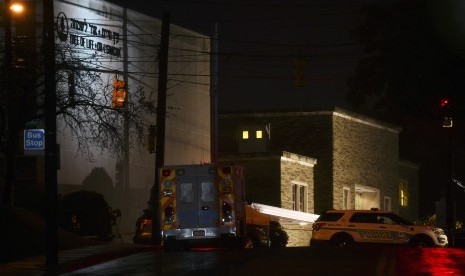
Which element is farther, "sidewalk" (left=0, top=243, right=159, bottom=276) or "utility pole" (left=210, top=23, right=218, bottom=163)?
"utility pole" (left=210, top=23, right=218, bottom=163)

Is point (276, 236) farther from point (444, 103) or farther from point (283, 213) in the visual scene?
point (444, 103)

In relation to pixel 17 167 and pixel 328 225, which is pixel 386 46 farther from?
pixel 17 167

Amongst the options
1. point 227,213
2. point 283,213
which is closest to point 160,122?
point 227,213

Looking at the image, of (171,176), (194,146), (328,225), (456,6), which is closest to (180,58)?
(194,146)

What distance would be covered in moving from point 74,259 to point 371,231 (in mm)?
13983

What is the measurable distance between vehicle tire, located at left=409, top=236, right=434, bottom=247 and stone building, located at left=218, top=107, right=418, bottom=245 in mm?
15372

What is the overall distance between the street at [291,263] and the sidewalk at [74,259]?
21.1 inches

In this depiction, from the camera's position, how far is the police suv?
36375 mm

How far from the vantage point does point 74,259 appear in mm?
25719

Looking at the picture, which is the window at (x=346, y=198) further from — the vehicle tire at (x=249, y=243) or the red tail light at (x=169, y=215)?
the red tail light at (x=169, y=215)

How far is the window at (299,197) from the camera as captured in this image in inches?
2109

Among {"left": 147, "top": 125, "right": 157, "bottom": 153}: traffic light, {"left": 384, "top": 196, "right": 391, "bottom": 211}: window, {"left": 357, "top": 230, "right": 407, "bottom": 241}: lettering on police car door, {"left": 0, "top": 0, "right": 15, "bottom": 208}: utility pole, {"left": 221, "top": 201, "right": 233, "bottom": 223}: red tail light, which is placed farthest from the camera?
{"left": 384, "top": 196, "right": 391, "bottom": 211}: window

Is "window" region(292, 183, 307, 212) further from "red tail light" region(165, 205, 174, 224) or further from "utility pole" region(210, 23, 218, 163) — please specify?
"red tail light" region(165, 205, 174, 224)

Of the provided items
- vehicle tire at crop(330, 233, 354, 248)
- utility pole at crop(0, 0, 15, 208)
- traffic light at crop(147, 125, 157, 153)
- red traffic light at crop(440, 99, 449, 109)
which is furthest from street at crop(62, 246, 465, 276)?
traffic light at crop(147, 125, 157, 153)
